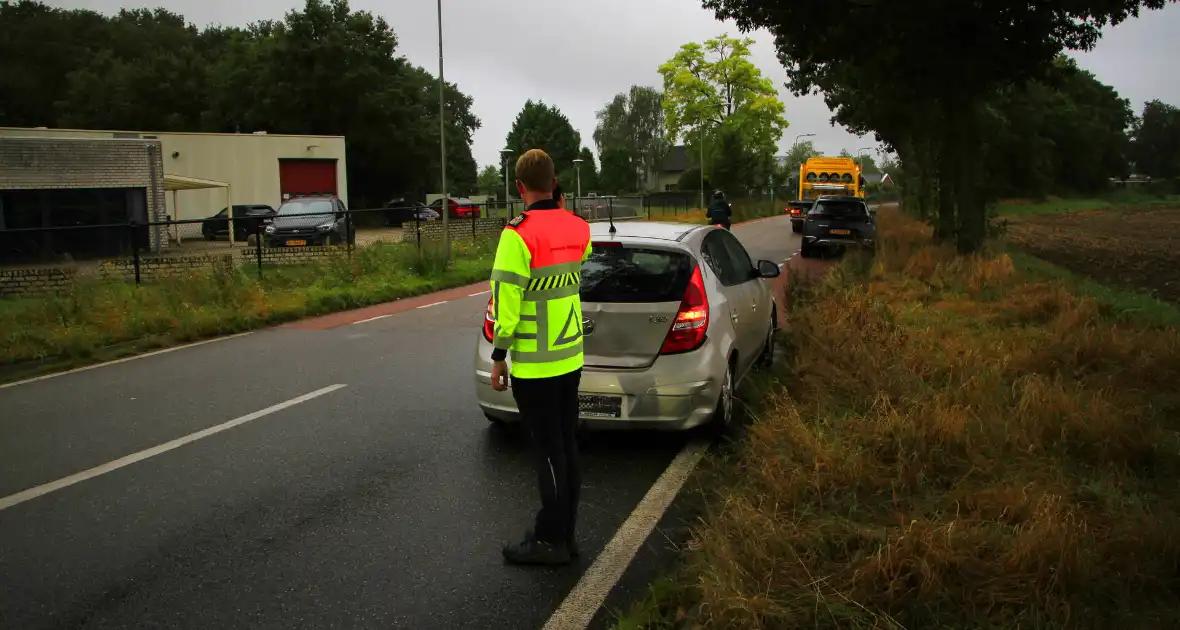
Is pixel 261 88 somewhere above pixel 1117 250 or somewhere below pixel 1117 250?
above

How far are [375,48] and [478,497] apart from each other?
196ft

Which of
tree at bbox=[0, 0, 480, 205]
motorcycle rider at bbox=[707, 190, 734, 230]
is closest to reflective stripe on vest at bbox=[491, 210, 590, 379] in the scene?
motorcycle rider at bbox=[707, 190, 734, 230]

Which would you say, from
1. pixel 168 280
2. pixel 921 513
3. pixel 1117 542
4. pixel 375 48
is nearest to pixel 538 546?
pixel 921 513

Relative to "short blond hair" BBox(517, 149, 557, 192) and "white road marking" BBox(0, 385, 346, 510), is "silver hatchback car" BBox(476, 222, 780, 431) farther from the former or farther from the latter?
"white road marking" BBox(0, 385, 346, 510)

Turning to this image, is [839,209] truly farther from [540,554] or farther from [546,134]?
[546,134]

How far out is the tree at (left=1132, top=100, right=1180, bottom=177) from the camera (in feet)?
342

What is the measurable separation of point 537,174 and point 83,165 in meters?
31.2

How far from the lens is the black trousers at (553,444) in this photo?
4387mm

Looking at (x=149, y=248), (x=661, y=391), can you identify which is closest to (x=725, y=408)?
(x=661, y=391)

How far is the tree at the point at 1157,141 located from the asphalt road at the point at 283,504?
116524mm

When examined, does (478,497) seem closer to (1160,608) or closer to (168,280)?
(1160,608)

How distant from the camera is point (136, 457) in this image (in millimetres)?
6480

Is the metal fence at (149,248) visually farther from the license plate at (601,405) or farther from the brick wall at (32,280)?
the license plate at (601,405)

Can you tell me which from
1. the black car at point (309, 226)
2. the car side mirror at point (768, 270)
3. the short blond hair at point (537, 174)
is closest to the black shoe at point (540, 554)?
the short blond hair at point (537, 174)
